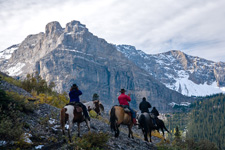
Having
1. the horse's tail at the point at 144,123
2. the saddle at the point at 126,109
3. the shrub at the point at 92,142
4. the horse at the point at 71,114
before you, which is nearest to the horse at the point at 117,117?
the saddle at the point at 126,109

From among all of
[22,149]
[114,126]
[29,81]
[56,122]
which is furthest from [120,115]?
[29,81]

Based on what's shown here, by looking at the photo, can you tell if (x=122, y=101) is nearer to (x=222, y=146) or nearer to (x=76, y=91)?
(x=76, y=91)

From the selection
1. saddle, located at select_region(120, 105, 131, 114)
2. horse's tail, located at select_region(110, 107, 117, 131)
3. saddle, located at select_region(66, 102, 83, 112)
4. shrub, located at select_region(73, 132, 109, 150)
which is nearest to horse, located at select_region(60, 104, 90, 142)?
saddle, located at select_region(66, 102, 83, 112)

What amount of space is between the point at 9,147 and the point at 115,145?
17.9 feet

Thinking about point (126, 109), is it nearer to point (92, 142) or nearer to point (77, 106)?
point (77, 106)

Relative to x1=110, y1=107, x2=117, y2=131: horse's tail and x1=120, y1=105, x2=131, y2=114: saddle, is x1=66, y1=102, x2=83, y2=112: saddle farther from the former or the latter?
x1=120, y1=105, x2=131, y2=114: saddle

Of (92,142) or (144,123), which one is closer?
(92,142)

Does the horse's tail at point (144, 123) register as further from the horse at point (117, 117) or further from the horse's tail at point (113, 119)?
the horse's tail at point (113, 119)

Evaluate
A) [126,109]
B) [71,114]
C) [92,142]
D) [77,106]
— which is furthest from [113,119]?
[92,142]

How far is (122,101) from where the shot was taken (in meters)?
16.4

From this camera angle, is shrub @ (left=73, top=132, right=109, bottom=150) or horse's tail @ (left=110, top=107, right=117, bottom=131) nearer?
shrub @ (left=73, top=132, right=109, bottom=150)

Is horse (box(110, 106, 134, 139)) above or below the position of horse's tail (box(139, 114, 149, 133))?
above

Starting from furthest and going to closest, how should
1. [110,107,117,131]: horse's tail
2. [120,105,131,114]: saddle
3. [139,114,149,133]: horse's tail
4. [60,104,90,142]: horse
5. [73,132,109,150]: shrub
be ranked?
[139,114,149,133]: horse's tail
[120,105,131,114]: saddle
[110,107,117,131]: horse's tail
[60,104,90,142]: horse
[73,132,109,150]: shrub

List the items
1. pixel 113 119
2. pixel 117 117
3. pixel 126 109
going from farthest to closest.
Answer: pixel 126 109 → pixel 117 117 → pixel 113 119
